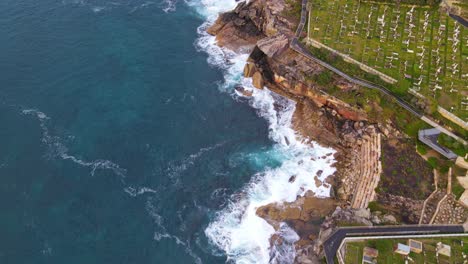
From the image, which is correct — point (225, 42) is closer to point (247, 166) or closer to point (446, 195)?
point (247, 166)

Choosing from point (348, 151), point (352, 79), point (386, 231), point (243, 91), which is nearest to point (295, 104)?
point (243, 91)

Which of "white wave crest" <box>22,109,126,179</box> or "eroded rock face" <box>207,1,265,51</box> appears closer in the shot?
"white wave crest" <box>22,109,126,179</box>

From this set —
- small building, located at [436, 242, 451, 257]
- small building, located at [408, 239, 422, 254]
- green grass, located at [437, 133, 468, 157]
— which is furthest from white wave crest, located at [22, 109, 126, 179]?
green grass, located at [437, 133, 468, 157]

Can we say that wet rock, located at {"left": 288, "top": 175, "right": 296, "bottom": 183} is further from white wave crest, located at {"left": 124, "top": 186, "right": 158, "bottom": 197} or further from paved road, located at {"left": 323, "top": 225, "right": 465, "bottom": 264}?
white wave crest, located at {"left": 124, "top": 186, "right": 158, "bottom": 197}

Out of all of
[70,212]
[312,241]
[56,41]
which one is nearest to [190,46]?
[56,41]

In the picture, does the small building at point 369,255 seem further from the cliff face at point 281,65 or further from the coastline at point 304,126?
the cliff face at point 281,65

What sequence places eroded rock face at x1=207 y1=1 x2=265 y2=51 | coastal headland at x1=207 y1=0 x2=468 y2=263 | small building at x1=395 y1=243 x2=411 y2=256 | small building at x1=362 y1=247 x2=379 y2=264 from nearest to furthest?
small building at x1=362 y1=247 x2=379 y2=264 → small building at x1=395 y1=243 x2=411 y2=256 → coastal headland at x1=207 y1=0 x2=468 y2=263 → eroded rock face at x1=207 y1=1 x2=265 y2=51
